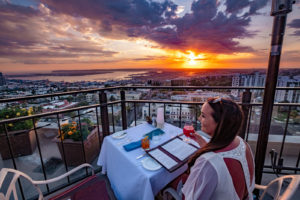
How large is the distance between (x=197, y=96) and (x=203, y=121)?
1.08 meters

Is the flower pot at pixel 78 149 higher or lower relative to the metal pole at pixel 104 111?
lower

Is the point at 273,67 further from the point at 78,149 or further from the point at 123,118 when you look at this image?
the point at 78,149

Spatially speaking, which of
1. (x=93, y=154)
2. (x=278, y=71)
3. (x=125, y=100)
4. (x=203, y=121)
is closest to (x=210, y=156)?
(x=203, y=121)

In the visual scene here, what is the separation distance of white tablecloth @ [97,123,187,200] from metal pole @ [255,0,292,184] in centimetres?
82

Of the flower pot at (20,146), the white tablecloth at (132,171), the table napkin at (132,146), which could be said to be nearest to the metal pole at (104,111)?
the white tablecloth at (132,171)

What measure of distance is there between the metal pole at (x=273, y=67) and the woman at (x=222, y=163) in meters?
0.62

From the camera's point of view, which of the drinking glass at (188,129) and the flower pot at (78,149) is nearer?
the drinking glass at (188,129)

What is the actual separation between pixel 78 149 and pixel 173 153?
6.78 feet

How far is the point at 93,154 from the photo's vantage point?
2744 mm

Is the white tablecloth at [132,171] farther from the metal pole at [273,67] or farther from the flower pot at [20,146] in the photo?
the flower pot at [20,146]

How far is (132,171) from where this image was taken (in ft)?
3.47

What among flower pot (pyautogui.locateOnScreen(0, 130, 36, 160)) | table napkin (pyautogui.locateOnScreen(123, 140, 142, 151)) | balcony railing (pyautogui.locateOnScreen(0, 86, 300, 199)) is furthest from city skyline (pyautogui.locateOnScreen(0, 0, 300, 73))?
table napkin (pyautogui.locateOnScreen(123, 140, 142, 151))

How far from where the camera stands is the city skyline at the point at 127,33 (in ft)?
11.6

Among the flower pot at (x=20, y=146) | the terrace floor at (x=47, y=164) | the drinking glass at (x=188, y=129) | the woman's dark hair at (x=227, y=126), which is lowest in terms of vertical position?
the terrace floor at (x=47, y=164)
